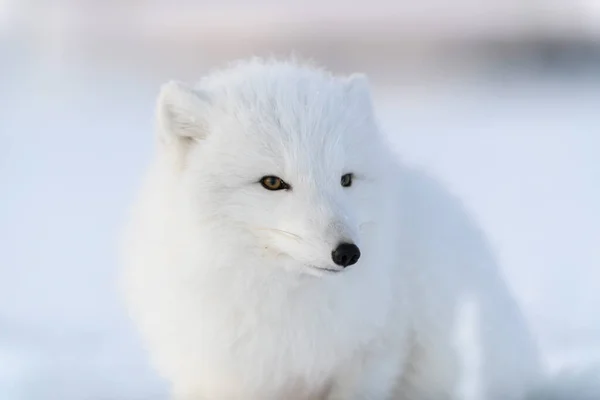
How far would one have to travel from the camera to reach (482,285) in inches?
Answer: 55.4

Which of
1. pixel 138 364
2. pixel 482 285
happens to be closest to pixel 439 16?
pixel 482 285

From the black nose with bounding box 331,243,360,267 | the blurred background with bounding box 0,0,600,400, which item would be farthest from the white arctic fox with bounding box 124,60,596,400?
the blurred background with bounding box 0,0,600,400

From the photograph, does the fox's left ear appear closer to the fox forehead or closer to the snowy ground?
the fox forehead

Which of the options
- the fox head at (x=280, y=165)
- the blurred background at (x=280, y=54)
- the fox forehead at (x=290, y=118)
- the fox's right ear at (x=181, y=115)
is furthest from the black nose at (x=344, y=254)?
the blurred background at (x=280, y=54)

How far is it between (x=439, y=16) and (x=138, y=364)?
4.46 feet

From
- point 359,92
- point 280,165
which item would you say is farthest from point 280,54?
point 280,165

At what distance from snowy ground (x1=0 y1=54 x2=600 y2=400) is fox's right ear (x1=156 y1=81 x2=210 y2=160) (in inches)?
18.8

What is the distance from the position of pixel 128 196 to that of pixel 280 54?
0.58 m

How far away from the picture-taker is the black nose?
0.96 metres

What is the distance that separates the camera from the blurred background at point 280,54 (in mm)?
1669

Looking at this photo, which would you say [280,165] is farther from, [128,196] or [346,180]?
[128,196]

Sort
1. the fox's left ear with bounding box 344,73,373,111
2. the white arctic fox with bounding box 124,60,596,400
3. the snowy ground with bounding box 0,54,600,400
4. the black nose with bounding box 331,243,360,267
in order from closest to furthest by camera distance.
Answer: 1. the black nose with bounding box 331,243,360,267
2. the white arctic fox with bounding box 124,60,596,400
3. the fox's left ear with bounding box 344,73,373,111
4. the snowy ground with bounding box 0,54,600,400

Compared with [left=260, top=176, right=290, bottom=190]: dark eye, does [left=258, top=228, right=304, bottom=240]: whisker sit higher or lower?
lower

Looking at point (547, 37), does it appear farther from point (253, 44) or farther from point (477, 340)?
point (477, 340)
